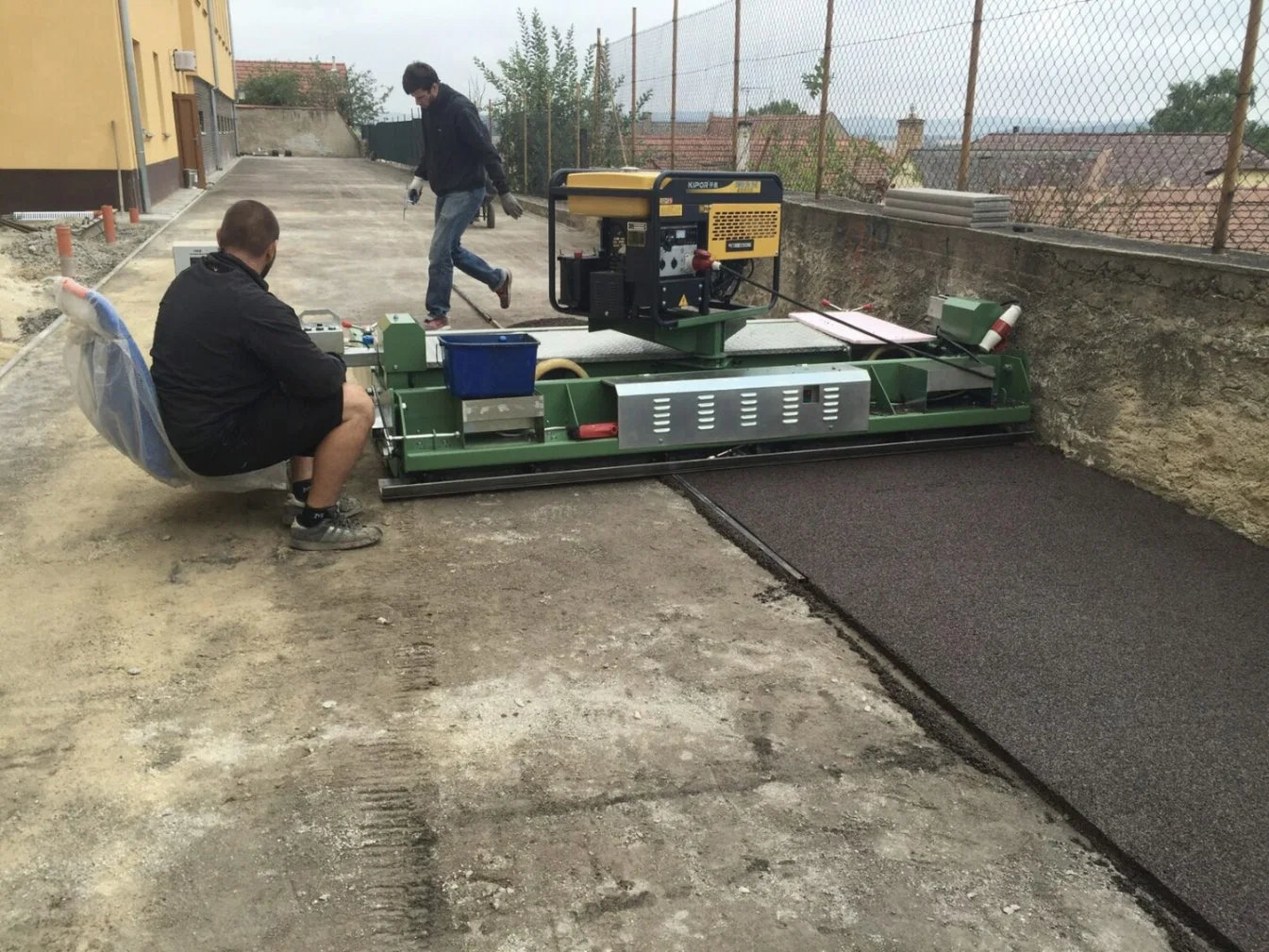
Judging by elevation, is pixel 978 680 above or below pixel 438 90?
below

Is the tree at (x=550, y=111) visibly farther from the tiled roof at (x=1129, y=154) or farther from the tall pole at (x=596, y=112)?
the tiled roof at (x=1129, y=154)

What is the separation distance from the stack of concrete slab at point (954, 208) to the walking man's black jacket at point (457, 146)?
248 centimetres

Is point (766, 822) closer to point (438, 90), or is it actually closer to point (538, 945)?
point (538, 945)

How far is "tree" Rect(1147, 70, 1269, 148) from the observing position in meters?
4.37

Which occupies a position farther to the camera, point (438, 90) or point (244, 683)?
point (438, 90)

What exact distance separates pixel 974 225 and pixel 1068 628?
9.74 ft

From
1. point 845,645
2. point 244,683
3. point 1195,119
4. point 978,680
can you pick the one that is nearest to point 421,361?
point 244,683

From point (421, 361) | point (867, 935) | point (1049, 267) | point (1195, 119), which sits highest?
point (1195, 119)

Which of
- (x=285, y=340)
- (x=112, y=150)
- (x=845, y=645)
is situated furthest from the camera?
(x=112, y=150)

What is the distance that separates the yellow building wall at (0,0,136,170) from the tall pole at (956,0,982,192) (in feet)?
38.3

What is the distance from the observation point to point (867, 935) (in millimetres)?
2047

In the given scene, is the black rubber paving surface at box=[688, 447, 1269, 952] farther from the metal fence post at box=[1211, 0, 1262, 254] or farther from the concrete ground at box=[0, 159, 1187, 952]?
the metal fence post at box=[1211, 0, 1262, 254]

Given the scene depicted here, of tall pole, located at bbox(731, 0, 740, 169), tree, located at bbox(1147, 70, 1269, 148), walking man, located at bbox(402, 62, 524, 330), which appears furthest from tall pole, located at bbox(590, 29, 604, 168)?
tree, located at bbox(1147, 70, 1269, 148)

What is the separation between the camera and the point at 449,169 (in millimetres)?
6672
